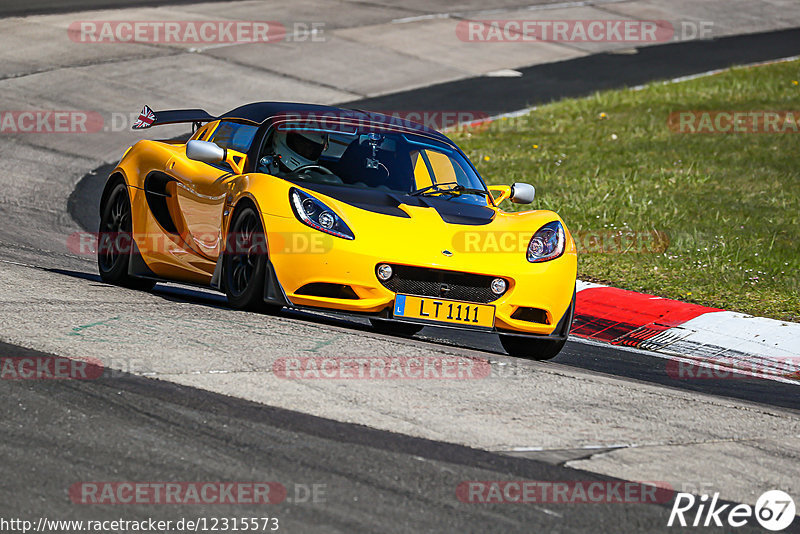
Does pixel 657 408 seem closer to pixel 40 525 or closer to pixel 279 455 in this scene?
pixel 279 455

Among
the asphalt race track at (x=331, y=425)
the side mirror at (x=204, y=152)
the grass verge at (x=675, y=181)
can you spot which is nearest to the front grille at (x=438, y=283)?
the asphalt race track at (x=331, y=425)

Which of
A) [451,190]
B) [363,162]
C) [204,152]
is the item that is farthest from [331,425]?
[451,190]

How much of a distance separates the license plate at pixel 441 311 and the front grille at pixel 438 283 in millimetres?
36

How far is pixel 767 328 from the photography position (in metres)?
9.51

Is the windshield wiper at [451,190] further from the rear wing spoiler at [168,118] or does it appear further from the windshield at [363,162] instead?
the rear wing spoiler at [168,118]

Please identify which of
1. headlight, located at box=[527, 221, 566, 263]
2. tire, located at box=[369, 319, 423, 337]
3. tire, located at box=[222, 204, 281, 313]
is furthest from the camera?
tire, located at box=[369, 319, 423, 337]

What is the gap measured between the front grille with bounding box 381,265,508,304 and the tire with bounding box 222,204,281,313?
768mm

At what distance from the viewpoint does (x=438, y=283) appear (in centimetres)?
725

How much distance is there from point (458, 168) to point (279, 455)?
427 centimetres

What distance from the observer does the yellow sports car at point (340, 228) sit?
23.7ft

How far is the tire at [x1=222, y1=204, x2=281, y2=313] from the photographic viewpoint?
7.40 m

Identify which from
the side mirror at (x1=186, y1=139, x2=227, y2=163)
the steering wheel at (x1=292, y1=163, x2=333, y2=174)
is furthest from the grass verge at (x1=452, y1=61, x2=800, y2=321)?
the side mirror at (x1=186, y1=139, x2=227, y2=163)

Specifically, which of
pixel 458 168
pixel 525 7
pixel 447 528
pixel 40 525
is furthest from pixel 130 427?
pixel 525 7

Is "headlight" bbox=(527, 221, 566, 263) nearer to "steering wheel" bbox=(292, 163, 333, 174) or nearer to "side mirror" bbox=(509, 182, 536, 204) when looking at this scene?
"side mirror" bbox=(509, 182, 536, 204)
